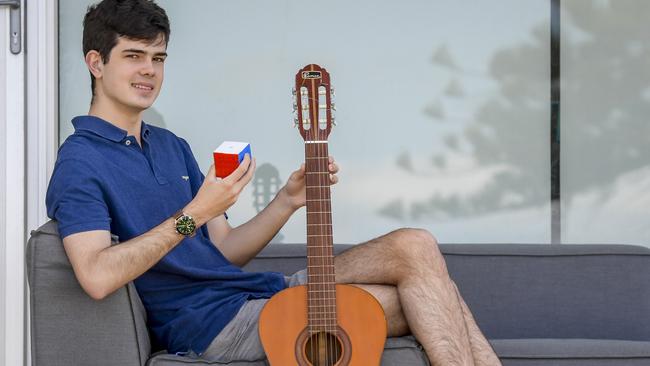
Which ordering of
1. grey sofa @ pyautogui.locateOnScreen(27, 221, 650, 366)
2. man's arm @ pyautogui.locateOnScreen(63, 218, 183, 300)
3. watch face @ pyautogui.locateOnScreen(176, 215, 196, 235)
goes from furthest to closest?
grey sofa @ pyautogui.locateOnScreen(27, 221, 650, 366) → watch face @ pyautogui.locateOnScreen(176, 215, 196, 235) → man's arm @ pyautogui.locateOnScreen(63, 218, 183, 300)

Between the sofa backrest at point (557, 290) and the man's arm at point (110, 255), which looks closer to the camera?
the man's arm at point (110, 255)

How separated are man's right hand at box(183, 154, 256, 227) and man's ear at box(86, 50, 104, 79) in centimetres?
50

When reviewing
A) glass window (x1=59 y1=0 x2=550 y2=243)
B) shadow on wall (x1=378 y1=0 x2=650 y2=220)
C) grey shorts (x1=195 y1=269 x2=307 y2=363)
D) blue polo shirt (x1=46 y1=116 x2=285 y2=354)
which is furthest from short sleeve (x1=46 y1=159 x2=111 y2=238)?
shadow on wall (x1=378 y1=0 x2=650 y2=220)

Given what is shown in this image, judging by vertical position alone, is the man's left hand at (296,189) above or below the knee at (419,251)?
above

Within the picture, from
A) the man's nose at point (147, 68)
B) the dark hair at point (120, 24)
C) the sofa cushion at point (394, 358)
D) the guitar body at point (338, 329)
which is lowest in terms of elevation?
the sofa cushion at point (394, 358)

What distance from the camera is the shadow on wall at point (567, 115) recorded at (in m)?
3.85

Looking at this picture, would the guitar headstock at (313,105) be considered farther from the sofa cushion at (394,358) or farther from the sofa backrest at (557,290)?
the sofa backrest at (557,290)

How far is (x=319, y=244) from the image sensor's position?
251 centimetres

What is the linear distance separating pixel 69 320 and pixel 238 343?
404mm

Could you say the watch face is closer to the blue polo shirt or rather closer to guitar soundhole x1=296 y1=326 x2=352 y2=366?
the blue polo shirt

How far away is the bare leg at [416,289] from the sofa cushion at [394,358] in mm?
24

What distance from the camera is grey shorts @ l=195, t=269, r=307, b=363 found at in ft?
8.05

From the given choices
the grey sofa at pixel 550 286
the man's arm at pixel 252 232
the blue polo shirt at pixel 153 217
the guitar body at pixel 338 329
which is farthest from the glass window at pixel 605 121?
the guitar body at pixel 338 329

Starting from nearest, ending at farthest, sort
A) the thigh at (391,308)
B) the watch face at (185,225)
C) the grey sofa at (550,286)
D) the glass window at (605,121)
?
the watch face at (185,225) → the thigh at (391,308) → the grey sofa at (550,286) → the glass window at (605,121)
